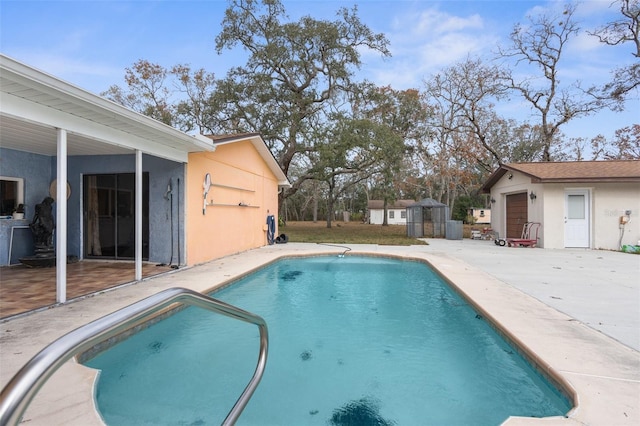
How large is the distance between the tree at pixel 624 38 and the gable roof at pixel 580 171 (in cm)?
757

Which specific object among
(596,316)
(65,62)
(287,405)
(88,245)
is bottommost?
(287,405)

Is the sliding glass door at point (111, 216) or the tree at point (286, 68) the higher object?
the tree at point (286, 68)

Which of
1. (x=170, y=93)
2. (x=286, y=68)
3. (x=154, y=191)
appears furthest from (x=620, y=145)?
(x=170, y=93)

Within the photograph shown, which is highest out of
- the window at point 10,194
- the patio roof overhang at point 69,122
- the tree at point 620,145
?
the tree at point 620,145

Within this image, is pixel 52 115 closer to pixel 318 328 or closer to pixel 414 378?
pixel 318 328

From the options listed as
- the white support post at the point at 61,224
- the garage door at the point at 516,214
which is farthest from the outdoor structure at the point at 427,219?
the white support post at the point at 61,224

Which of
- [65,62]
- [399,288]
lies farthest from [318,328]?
[65,62]

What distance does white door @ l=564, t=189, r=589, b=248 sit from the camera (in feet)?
39.9

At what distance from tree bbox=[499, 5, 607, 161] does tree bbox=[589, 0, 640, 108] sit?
0.91m

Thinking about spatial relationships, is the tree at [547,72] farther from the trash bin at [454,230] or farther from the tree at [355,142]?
the tree at [355,142]

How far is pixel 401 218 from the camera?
4047 cm

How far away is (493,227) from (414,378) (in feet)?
49.8

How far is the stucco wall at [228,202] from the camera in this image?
8.13m

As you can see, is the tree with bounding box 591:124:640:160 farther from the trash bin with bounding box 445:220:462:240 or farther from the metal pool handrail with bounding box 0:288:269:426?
the metal pool handrail with bounding box 0:288:269:426
